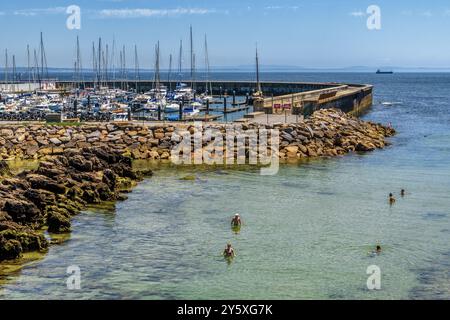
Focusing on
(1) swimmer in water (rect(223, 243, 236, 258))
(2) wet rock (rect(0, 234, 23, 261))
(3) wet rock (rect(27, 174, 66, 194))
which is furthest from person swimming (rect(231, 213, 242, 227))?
(3) wet rock (rect(27, 174, 66, 194))

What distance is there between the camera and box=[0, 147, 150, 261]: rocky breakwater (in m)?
26.7

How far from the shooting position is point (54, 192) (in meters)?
34.5

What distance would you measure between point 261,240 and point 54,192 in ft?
39.8

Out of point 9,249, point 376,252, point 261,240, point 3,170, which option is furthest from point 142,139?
point 376,252

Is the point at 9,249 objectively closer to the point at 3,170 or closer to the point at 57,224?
the point at 57,224

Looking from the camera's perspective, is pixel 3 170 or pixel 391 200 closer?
pixel 391 200

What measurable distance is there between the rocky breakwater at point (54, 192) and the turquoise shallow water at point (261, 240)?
1.10m

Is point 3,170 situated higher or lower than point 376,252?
higher

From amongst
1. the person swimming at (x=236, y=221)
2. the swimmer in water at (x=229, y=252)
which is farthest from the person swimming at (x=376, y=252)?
the person swimming at (x=236, y=221)

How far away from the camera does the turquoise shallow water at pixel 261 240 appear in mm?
22781

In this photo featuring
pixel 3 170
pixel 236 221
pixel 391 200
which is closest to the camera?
pixel 236 221

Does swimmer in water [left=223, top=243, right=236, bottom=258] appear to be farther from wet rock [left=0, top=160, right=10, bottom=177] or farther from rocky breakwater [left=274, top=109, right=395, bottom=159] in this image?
rocky breakwater [left=274, top=109, right=395, bottom=159]

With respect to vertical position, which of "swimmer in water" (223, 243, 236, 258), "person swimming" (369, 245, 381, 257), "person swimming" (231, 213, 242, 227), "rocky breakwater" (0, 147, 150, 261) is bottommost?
"person swimming" (369, 245, 381, 257)

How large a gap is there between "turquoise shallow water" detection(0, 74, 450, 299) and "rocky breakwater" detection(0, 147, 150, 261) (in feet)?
3.60
